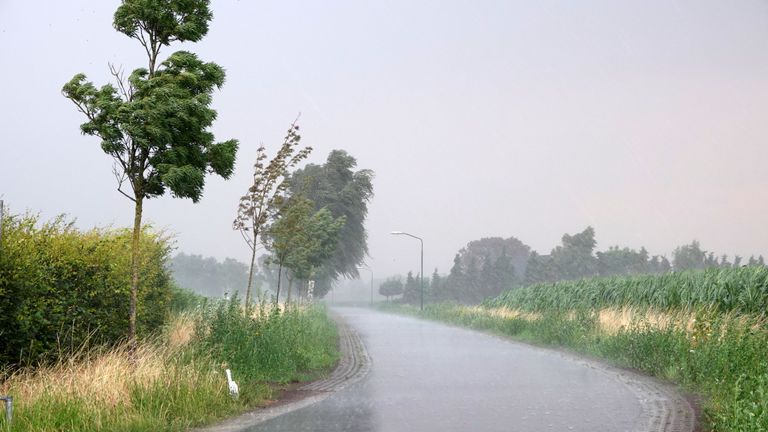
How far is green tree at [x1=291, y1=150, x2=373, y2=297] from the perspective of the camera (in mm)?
57875

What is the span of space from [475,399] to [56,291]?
22.5ft

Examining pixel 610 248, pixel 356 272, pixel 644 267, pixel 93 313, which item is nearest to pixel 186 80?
pixel 93 313

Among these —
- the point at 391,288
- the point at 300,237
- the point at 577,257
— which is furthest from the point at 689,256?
the point at 300,237

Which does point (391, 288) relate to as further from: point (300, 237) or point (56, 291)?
point (56, 291)

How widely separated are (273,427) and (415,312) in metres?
48.9

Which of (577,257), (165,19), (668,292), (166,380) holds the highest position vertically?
(577,257)

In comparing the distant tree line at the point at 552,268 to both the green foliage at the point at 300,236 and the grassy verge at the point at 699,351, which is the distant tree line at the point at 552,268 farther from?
the grassy verge at the point at 699,351

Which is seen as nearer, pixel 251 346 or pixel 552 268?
pixel 251 346

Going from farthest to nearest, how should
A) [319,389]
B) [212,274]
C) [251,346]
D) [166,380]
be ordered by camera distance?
[212,274], [251,346], [319,389], [166,380]

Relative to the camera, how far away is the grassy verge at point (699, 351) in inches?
355

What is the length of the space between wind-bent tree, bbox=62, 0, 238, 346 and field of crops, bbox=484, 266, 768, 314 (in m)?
16.8

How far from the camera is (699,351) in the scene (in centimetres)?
1336

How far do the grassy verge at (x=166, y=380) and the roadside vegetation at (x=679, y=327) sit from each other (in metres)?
6.88

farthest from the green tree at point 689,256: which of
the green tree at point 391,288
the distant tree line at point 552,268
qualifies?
the green tree at point 391,288
